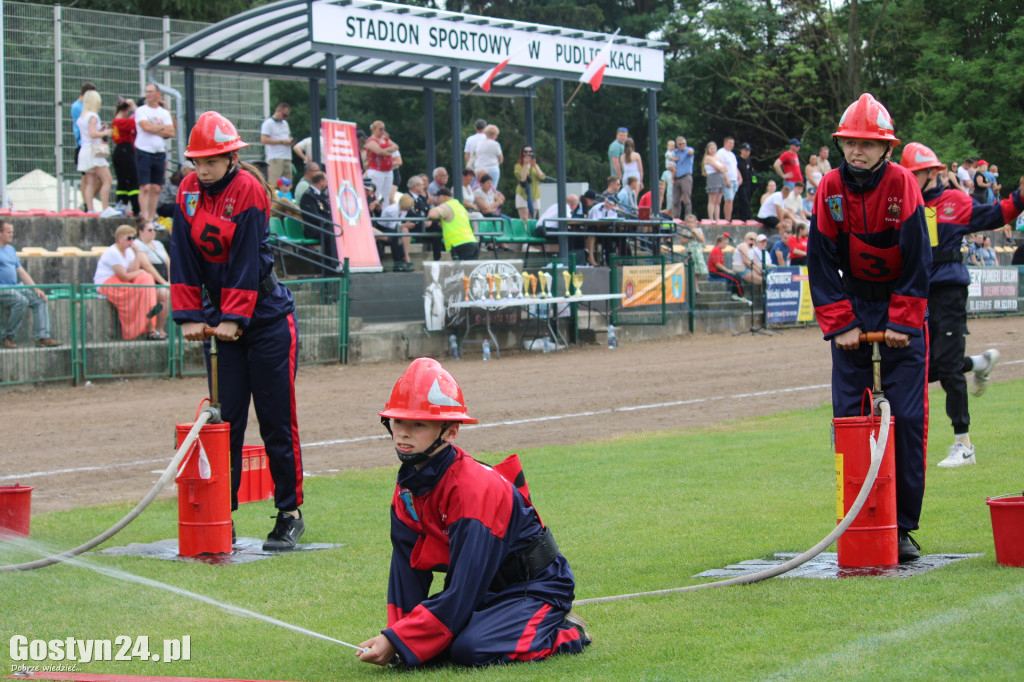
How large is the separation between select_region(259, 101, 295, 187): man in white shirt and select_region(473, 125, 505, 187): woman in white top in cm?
427

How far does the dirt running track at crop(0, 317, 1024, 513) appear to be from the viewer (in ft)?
37.5

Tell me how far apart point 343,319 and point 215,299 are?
38.9 feet

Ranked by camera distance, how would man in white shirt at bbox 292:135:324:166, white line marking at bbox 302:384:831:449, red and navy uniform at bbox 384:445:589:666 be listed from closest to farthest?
red and navy uniform at bbox 384:445:589:666 → white line marking at bbox 302:384:831:449 → man in white shirt at bbox 292:135:324:166

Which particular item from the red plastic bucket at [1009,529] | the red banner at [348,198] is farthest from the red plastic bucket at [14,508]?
the red banner at [348,198]

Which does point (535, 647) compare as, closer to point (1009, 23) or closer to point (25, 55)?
point (25, 55)

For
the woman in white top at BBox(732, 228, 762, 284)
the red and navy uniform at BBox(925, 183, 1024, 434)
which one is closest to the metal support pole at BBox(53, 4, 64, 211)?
the woman in white top at BBox(732, 228, 762, 284)

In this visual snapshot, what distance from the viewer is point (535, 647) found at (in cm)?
484

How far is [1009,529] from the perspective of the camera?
5711 millimetres

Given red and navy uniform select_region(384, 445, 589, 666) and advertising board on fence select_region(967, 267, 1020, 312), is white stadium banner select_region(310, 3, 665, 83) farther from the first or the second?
red and navy uniform select_region(384, 445, 589, 666)

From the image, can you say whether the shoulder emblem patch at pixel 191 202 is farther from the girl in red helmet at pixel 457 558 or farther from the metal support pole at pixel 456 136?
the metal support pole at pixel 456 136

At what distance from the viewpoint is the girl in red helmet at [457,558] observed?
186 inches

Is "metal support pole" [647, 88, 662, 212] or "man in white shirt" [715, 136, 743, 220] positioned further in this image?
"man in white shirt" [715, 136, 743, 220]

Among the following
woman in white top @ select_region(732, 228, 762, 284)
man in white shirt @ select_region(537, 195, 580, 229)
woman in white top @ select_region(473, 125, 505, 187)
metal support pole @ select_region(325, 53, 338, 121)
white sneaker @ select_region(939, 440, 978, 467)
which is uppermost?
metal support pole @ select_region(325, 53, 338, 121)

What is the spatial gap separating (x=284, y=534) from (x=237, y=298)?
1473 millimetres
